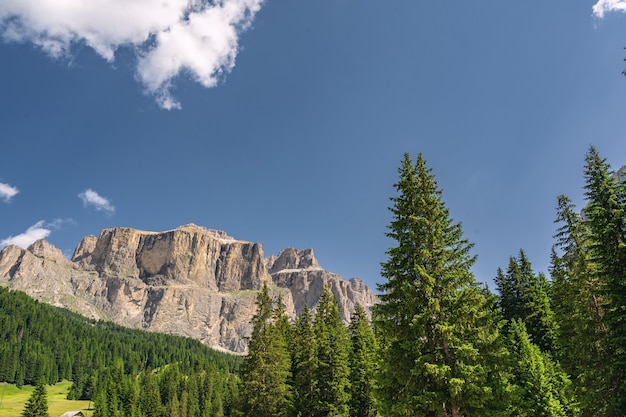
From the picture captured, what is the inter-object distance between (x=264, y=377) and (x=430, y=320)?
22728 millimetres

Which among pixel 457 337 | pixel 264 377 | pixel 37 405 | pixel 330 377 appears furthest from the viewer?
pixel 37 405

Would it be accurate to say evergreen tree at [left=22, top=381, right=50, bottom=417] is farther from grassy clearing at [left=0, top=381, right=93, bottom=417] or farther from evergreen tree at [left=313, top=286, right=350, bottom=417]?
evergreen tree at [left=313, top=286, right=350, bottom=417]

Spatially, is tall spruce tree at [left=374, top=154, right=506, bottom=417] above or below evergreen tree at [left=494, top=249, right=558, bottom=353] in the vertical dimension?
below

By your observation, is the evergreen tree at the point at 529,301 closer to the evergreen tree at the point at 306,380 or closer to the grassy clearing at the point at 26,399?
the evergreen tree at the point at 306,380

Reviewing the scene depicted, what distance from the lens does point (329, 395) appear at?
114 ft

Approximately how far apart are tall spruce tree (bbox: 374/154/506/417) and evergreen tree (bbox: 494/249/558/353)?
90.1 ft

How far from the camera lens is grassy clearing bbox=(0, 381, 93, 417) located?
4260 inches

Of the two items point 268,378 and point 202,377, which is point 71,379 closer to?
point 202,377

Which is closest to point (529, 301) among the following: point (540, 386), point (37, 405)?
point (540, 386)

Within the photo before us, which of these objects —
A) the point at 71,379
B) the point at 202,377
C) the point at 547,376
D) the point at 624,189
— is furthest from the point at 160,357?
the point at 624,189

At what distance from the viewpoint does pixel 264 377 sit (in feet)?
116

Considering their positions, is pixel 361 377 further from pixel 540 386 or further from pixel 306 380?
pixel 540 386

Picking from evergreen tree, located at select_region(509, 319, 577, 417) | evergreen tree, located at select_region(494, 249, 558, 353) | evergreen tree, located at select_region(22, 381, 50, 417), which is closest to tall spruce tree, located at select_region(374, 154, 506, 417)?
evergreen tree, located at select_region(509, 319, 577, 417)

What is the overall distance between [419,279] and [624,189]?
34.1 feet
